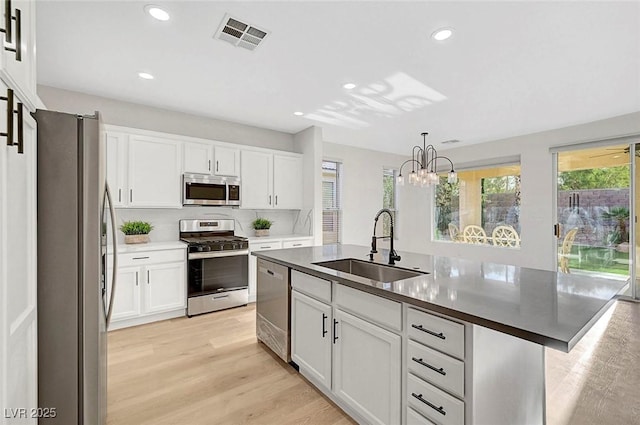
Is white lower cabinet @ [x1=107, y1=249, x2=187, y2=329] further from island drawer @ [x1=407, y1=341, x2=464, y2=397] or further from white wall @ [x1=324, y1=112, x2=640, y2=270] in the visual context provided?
white wall @ [x1=324, y1=112, x2=640, y2=270]

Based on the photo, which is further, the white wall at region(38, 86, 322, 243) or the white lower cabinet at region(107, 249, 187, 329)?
the white wall at region(38, 86, 322, 243)

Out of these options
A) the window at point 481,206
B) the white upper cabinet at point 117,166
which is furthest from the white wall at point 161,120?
the window at point 481,206

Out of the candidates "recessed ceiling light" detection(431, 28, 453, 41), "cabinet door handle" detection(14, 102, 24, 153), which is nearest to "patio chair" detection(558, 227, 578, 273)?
"recessed ceiling light" detection(431, 28, 453, 41)

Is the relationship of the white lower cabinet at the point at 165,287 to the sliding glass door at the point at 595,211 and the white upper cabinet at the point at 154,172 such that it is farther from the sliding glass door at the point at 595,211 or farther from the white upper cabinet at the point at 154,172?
the sliding glass door at the point at 595,211

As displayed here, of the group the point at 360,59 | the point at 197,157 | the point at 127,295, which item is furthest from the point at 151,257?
the point at 360,59

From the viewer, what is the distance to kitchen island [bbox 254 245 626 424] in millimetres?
1202

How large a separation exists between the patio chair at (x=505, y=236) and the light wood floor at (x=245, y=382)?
97.0 inches

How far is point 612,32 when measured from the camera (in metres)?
2.27

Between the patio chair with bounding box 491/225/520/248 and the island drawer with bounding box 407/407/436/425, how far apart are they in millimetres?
5225

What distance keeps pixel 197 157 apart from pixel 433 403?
149 inches

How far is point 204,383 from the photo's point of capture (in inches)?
90.4

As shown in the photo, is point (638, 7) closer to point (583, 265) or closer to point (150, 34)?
point (150, 34)

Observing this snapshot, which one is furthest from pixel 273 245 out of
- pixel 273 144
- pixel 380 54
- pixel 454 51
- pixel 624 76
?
pixel 624 76

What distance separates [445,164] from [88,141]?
6.59m
